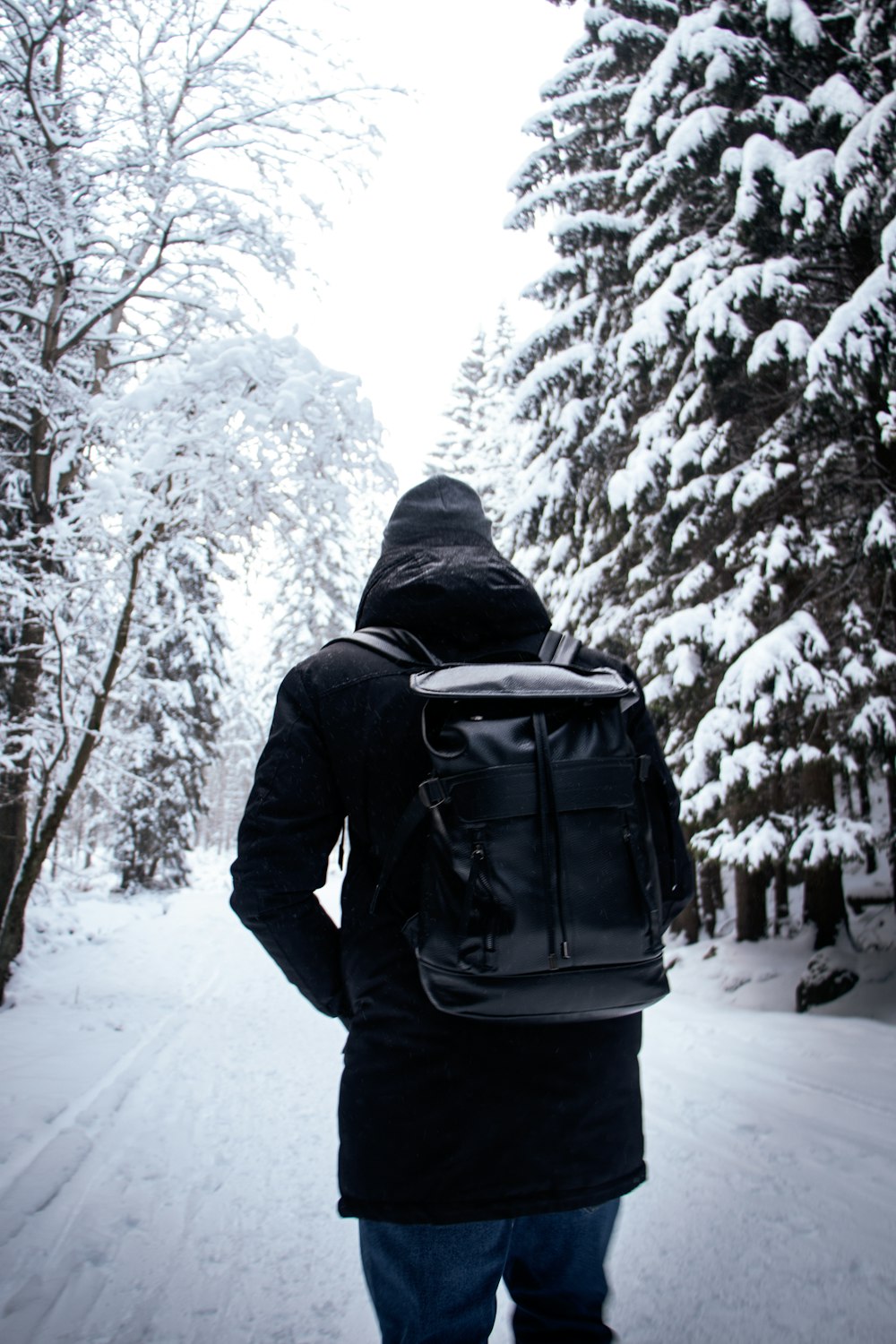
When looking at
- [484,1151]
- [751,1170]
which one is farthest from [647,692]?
[484,1151]

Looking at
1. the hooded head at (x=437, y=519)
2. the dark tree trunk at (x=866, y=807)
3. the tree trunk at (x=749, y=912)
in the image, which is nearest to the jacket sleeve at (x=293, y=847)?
the hooded head at (x=437, y=519)

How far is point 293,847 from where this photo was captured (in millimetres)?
1699

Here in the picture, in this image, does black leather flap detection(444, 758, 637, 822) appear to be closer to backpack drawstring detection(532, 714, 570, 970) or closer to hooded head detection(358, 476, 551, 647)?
backpack drawstring detection(532, 714, 570, 970)

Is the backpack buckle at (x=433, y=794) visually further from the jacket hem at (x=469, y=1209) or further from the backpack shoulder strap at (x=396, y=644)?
the jacket hem at (x=469, y=1209)

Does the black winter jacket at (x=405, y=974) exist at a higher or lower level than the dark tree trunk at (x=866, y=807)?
higher

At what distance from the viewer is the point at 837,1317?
270cm

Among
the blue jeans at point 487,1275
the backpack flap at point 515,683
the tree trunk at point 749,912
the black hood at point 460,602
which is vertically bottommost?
the tree trunk at point 749,912

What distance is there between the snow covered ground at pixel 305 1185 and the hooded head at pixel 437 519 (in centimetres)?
288

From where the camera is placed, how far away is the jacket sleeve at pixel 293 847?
1686mm

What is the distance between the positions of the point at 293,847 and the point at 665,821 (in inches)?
35.1

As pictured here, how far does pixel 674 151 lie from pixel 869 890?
12.8 metres

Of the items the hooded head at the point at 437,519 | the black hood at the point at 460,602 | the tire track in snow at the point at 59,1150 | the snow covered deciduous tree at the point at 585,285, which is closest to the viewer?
the black hood at the point at 460,602

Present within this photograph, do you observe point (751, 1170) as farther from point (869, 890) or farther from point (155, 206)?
point (869, 890)

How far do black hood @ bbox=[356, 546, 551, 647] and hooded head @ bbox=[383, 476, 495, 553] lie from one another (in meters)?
0.17
